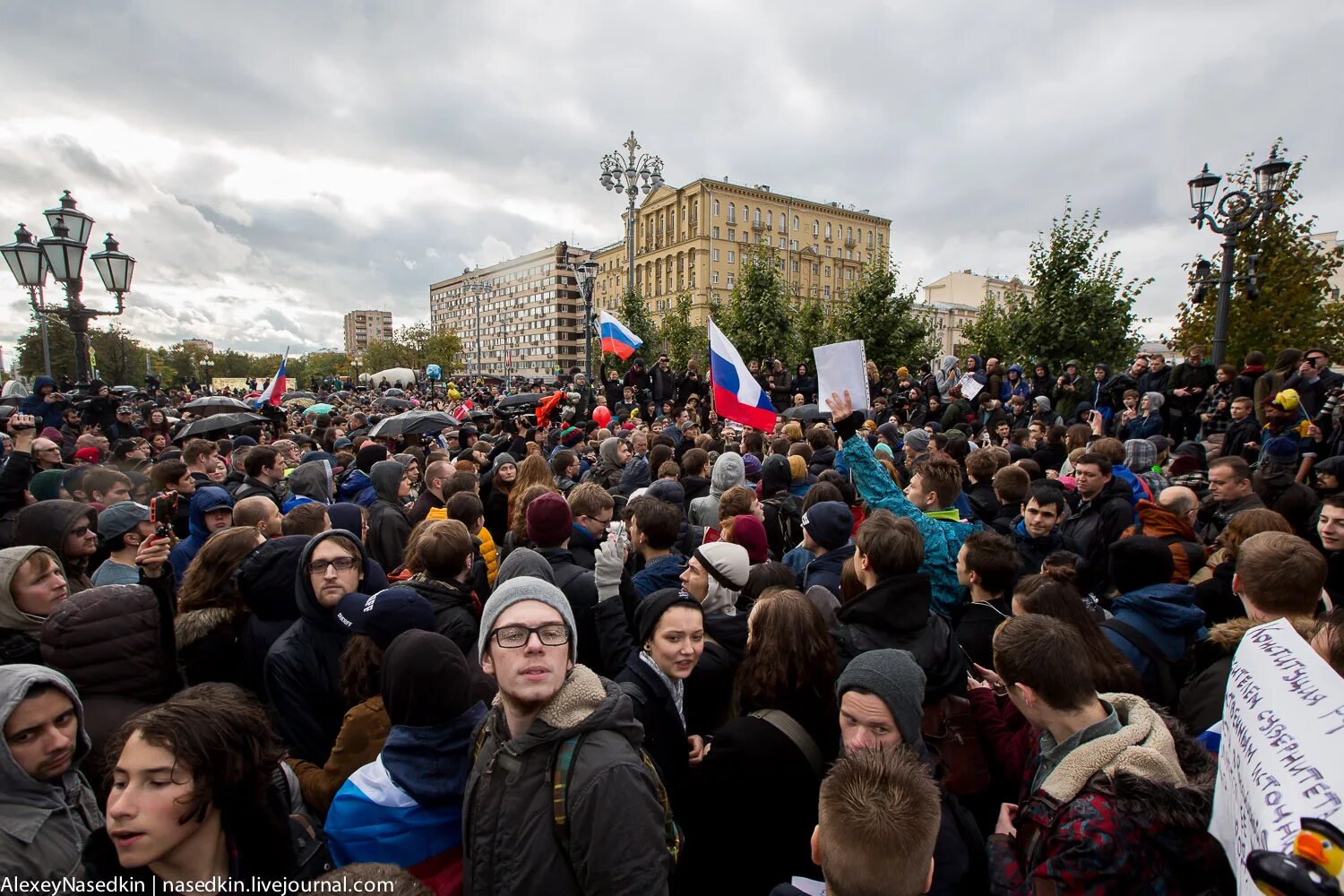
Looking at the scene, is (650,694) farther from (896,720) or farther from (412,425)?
(412,425)

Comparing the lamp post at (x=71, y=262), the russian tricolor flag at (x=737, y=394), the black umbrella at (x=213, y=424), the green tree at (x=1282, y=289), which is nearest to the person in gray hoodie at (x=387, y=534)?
the russian tricolor flag at (x=737, y=394)

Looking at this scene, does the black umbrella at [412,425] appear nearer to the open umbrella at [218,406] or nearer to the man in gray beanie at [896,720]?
the open umbrella at [218,406]

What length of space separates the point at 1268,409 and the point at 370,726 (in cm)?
936

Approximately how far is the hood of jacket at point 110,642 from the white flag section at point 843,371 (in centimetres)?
→ 508

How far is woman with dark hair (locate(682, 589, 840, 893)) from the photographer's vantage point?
2.24 metres

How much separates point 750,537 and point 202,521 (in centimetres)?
397

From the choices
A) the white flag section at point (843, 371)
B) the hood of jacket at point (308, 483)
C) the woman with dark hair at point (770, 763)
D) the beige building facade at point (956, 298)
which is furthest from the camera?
the beige building facade at point (956, 298)

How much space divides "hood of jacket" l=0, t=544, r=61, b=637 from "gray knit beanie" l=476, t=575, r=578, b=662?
2.41 metres

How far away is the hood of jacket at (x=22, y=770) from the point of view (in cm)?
183

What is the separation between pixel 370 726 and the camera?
2.39 metres

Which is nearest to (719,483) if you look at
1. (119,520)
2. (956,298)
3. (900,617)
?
(900,617)

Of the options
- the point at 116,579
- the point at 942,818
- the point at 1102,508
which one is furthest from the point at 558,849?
the point at 1102,508

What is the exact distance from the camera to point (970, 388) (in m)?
12.5

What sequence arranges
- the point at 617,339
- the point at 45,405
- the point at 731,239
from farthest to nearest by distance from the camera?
the point at 731,239 < the point at 617,339 < the point at 45,405
